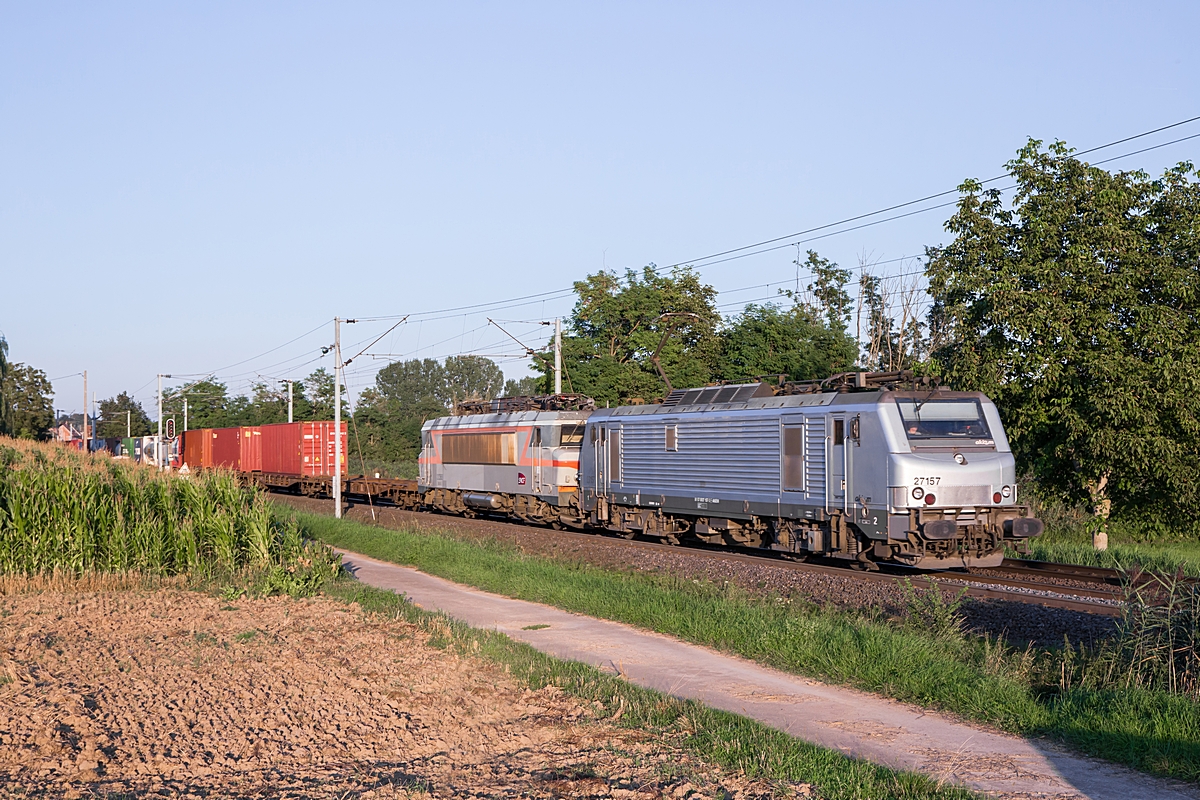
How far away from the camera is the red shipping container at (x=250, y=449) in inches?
1960

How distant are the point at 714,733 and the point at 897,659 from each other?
2.87 meters

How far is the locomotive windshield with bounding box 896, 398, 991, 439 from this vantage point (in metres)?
18.6

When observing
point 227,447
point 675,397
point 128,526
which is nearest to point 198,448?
point 227,447

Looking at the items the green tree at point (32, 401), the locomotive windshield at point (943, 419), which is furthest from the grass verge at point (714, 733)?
the green tree at point (32, 401)

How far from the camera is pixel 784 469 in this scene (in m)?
20.7

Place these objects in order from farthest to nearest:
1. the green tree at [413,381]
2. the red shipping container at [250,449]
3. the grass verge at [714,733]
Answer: the green tree at [413,381] → the red shipping container at [250,449] → the grass verge at [714,733]

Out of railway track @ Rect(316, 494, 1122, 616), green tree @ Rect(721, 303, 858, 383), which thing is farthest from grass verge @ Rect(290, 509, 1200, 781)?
green tree @ Rect(721, 303, 858, 383)

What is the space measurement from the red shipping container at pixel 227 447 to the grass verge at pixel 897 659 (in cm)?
3580

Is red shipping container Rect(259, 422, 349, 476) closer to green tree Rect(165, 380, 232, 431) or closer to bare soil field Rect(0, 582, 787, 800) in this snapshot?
bare soil field Rect(0, 582, 787, 800)

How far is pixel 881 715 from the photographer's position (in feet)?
30.1

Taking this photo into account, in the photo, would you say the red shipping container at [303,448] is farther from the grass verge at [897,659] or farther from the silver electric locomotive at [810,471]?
the grass verge at [897,659]

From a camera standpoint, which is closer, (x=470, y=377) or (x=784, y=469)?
(x=784, y=469)

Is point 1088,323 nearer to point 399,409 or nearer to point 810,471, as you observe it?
point 810,471

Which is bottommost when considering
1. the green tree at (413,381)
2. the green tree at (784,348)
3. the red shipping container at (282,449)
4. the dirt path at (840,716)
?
the dirt path at (840,716)
